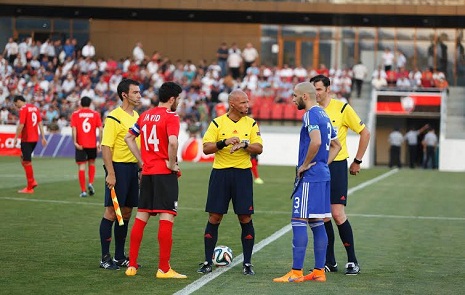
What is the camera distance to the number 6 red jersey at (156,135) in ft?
37.5

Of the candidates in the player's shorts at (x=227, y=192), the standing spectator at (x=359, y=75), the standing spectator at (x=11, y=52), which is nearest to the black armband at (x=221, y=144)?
the player's shorts at (x=227, y=192)

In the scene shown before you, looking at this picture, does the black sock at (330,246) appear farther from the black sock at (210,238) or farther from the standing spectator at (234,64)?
the standing spectator at (234,64)

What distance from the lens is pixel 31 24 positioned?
57812mm

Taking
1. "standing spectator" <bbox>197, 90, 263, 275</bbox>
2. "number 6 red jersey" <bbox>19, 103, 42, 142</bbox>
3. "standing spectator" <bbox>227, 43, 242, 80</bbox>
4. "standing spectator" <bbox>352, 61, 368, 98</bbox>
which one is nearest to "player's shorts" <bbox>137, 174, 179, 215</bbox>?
"standing spectator" <bbox>197, 90, 263, 275</bbox>

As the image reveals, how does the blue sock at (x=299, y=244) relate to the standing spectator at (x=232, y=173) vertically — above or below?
below

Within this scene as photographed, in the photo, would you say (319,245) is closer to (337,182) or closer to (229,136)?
(337,182)

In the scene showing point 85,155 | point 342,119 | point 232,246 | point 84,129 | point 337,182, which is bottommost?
point 232,246

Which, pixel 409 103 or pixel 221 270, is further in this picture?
pixel 409 103

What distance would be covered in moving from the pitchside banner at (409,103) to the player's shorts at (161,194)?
127 feet

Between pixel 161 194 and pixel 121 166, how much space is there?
1.19 meters

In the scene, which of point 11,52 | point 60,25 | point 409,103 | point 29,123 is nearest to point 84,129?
point 29,123

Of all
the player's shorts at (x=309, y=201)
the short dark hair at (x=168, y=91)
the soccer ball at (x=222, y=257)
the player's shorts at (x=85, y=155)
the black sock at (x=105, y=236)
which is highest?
the short dark hair at (x=168, y=91)

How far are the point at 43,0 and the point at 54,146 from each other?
45.9 ft

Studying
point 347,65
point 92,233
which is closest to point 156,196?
point 92,233
